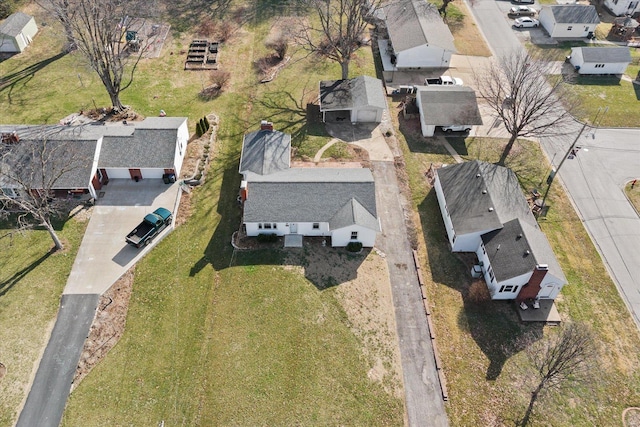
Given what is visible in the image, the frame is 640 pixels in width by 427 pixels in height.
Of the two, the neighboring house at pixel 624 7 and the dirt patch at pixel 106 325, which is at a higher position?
the neighboring house at pixel 624 7

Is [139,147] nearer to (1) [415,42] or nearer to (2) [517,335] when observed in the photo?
(1) [415,42]

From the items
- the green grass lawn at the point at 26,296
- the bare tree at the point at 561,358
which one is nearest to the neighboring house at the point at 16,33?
the green grass lawn at the point at 26,296

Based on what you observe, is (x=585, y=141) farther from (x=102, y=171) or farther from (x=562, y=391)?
(x=102, y=171)

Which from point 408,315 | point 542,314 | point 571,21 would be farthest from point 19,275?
point 571,21

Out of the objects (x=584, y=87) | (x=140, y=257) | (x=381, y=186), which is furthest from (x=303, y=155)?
(x=584, y=87)

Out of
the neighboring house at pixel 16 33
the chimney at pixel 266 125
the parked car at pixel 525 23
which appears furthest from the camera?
the parked car at pixel 525 23

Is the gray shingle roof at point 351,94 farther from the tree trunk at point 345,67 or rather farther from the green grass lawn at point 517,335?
the green grass lawn at point 517,335
